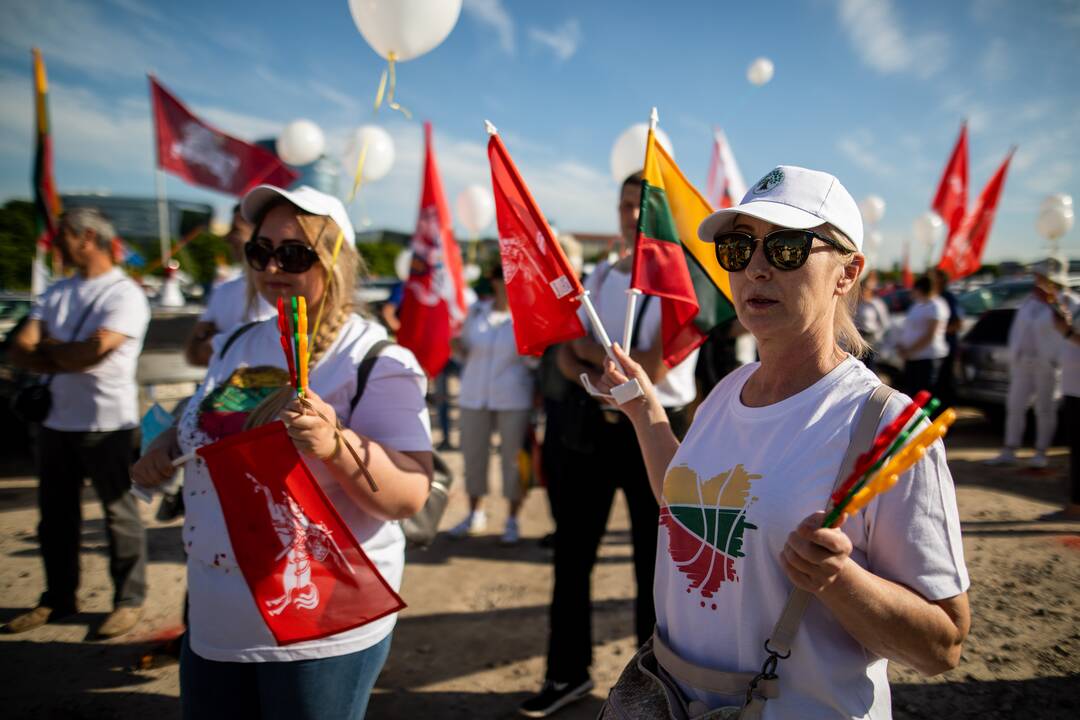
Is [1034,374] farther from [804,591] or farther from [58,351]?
[58,351]

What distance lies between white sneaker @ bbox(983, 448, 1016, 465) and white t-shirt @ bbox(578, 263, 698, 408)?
5.60 metres

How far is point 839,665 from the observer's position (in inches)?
45.4

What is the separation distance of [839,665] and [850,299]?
88 cm

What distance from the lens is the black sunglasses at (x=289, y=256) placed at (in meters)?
1.86

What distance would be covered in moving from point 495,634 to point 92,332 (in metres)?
2.89

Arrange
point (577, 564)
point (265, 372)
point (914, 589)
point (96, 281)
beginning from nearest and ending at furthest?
point (914, 589) → point (265, 372) → point (577, 564) → point (96, 281)

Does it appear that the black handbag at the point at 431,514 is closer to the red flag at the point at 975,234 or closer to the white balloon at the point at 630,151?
the white balloon at the point at 630,151

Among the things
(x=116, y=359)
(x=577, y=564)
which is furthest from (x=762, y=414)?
(x=116, y=359)

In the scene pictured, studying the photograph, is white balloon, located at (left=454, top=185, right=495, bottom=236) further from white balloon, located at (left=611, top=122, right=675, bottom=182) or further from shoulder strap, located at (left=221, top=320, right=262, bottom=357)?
shoulder strap, located at (left=221, top=320, right=262, bottom=357)

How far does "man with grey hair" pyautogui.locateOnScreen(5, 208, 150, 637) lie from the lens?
339cm

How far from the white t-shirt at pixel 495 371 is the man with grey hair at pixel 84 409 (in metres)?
2.43

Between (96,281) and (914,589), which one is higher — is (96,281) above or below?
above

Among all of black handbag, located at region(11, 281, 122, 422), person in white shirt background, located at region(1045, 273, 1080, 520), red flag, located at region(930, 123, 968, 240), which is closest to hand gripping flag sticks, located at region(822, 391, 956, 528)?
black handbag, located at region(11, 281, 122, 422)

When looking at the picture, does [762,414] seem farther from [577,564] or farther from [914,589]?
[577,564]
